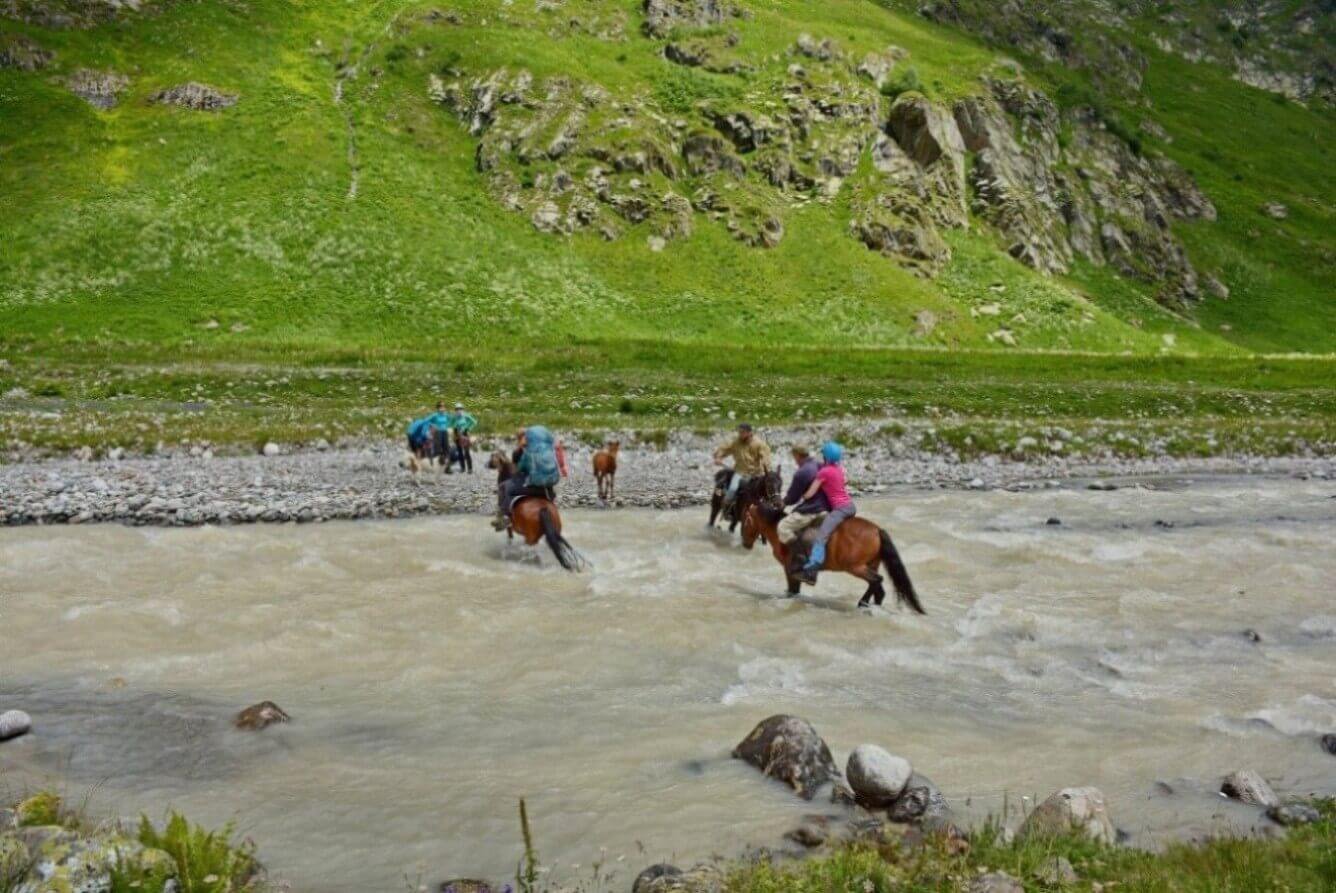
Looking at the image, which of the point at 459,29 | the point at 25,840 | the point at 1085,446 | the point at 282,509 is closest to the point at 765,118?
the point at 459,29

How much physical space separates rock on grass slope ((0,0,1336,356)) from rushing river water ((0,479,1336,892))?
43.0m

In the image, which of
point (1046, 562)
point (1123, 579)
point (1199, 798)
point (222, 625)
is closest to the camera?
point (1199, 798)

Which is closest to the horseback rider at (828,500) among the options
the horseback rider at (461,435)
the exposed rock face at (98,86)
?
the horseback rider at (461,435)

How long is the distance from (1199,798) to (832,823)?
11.8 ft

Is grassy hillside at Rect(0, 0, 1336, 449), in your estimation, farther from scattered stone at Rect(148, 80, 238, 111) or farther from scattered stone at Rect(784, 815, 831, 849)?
scattered stone at Rect(784, 815, 831, 849)

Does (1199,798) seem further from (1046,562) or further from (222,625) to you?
(222,625)

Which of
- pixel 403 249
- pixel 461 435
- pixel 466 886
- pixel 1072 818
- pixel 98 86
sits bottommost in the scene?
pixel 461 435

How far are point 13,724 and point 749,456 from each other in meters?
13.8

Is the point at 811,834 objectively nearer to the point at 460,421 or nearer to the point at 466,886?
the point at 466,886

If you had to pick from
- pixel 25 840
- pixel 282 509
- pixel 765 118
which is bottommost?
pixel 282 509

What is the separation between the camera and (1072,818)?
6.19 m

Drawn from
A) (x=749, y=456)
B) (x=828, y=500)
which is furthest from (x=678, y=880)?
(x=749, y=456)

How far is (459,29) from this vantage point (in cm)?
9362

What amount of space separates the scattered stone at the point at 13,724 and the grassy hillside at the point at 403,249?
33.6 metres
